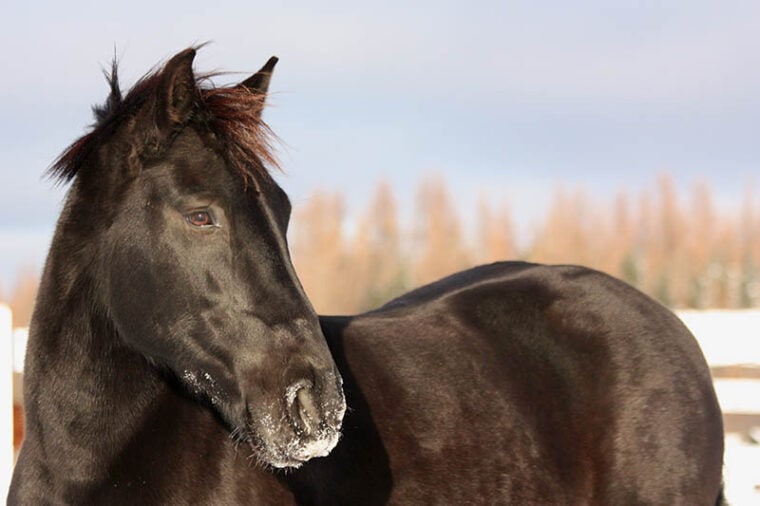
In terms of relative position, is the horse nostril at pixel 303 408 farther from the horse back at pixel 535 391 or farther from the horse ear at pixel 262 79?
the horse ear at pixel 262 79

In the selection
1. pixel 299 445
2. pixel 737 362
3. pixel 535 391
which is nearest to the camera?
pixel 299 445

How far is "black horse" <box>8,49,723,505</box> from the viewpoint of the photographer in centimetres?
318

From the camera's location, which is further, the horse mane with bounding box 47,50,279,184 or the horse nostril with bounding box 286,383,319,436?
the horse mane with bounding box 47,50,279,184

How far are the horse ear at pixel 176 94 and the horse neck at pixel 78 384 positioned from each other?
1.96ft

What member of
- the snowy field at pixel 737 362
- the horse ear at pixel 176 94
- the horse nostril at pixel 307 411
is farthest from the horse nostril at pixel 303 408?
the snowy field at pixel 737 362

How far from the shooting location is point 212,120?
342 centimetres

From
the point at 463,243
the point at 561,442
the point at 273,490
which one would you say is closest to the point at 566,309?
the point at 561,442

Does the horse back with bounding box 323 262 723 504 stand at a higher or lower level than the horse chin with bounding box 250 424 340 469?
lower

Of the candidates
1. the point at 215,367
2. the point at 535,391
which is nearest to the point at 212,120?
the point at 215,367

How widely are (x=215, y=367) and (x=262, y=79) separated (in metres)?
1.16

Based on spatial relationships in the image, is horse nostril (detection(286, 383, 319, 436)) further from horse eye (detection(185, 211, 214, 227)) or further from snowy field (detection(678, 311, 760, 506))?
snowy field (detection(678, 311, 760, 506))

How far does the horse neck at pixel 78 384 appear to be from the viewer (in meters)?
3.38

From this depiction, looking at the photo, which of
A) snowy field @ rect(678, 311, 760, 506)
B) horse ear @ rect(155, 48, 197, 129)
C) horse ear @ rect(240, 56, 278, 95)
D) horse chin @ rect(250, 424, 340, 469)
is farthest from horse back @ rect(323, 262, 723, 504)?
snowy field @ rect(678, 311, 760, 506)

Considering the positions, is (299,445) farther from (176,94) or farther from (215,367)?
(176,94)
